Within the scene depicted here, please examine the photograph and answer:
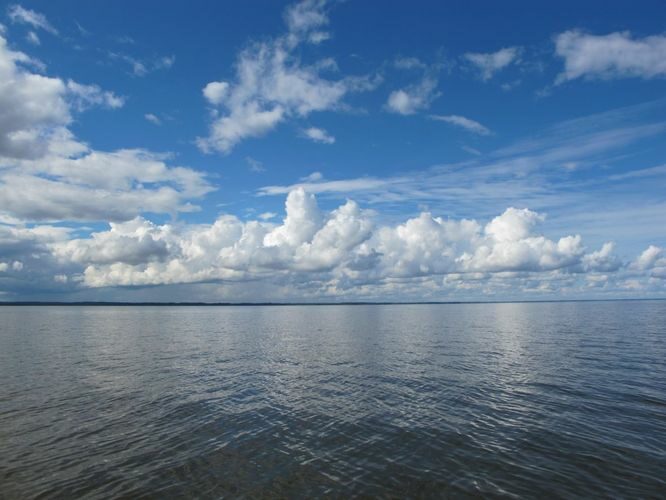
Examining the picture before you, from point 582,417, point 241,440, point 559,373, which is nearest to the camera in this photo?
point 241,440

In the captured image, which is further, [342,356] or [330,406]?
[342,356]

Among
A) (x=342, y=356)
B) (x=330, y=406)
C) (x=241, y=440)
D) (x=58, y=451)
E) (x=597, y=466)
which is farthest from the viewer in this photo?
(x=342, y=356)

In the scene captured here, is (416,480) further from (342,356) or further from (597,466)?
(342,356)

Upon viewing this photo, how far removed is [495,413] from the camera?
31.1 meters

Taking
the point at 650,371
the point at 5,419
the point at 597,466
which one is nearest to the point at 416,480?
the point at 597,466

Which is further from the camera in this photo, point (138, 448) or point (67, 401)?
point (67, 401)

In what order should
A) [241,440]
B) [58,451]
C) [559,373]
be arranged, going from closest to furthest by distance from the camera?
[58,451] → [241,440] → [559,373]

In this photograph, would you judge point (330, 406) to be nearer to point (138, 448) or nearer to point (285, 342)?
point (138, 448)

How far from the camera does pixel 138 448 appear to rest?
24.2m

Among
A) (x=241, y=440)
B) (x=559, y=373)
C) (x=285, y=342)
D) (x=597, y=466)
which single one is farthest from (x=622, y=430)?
(x=285, y=342)

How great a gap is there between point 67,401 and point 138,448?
51.1 ft

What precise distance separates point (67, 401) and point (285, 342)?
52.2 m

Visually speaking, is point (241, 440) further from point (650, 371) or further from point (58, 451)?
point (650, 371)

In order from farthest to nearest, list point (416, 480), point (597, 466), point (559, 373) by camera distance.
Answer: point (559, 373)
point (597, 466)
point (416, 480)
